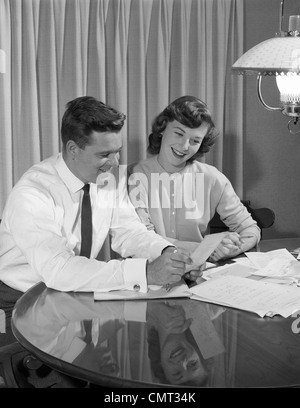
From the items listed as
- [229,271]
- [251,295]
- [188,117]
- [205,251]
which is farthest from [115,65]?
[251,295]

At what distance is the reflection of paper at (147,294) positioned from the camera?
6.28 ft

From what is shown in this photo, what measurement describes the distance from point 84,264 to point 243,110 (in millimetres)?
2397

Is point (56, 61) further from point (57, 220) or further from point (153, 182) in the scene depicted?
point (57, 220)

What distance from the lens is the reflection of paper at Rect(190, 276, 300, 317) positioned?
5.86ft

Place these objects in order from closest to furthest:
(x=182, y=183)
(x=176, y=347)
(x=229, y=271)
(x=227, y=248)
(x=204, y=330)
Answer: (x=176, y=347), (x=204, y=330), (x=229, y=271), (x=227, y=248), (x=182, y=183)

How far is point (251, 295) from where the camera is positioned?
6.27 feet

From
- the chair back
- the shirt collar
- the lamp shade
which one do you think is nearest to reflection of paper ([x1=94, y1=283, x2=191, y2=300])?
the shirt collar

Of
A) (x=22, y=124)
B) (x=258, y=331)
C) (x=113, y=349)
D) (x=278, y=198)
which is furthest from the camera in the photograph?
(x=278, y=198)

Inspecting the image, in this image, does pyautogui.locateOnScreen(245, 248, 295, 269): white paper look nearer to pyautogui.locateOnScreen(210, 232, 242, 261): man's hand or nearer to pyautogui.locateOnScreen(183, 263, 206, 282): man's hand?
pyautogui.locateOnScreen(210, 232, 242, 261): man's hand

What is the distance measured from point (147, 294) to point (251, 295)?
341 mm

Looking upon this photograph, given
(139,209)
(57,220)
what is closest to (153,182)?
(139,209)

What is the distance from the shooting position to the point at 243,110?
4.05m

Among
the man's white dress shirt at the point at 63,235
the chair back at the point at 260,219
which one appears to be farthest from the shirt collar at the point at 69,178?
the chair back at the point at 260,219

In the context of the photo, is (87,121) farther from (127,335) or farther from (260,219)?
(260,219)
